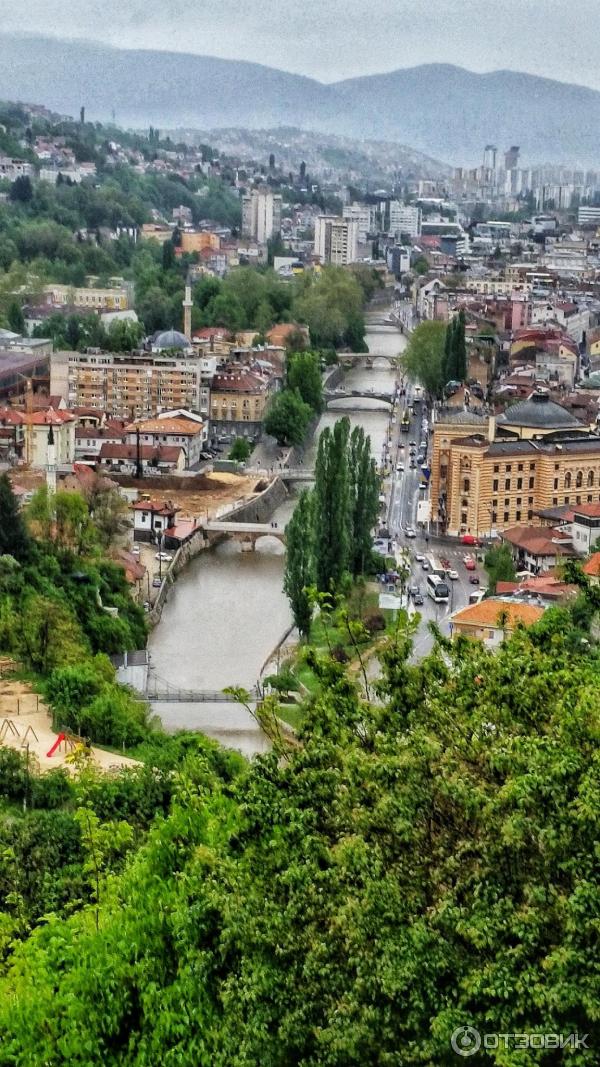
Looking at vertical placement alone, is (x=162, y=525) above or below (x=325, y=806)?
below

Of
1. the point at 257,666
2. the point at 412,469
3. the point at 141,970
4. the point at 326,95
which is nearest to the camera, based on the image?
the point at 141,970

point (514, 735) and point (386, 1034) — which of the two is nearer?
point (386, 1034)

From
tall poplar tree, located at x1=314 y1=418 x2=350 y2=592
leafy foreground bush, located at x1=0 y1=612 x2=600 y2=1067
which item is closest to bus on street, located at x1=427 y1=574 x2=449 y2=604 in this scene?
tall poplar tree, located at x1=314 y1=418 x2=350 y2=592

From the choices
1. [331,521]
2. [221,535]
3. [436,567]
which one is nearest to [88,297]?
[221,535]

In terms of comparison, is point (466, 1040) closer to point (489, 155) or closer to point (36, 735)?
point (36, 735)

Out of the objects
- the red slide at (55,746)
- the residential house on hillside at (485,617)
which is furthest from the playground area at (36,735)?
the residential house on hillside at (485,617)

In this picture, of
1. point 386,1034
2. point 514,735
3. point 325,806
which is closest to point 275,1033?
point 386,1034

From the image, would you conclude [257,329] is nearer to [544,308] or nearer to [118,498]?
[544,308]
